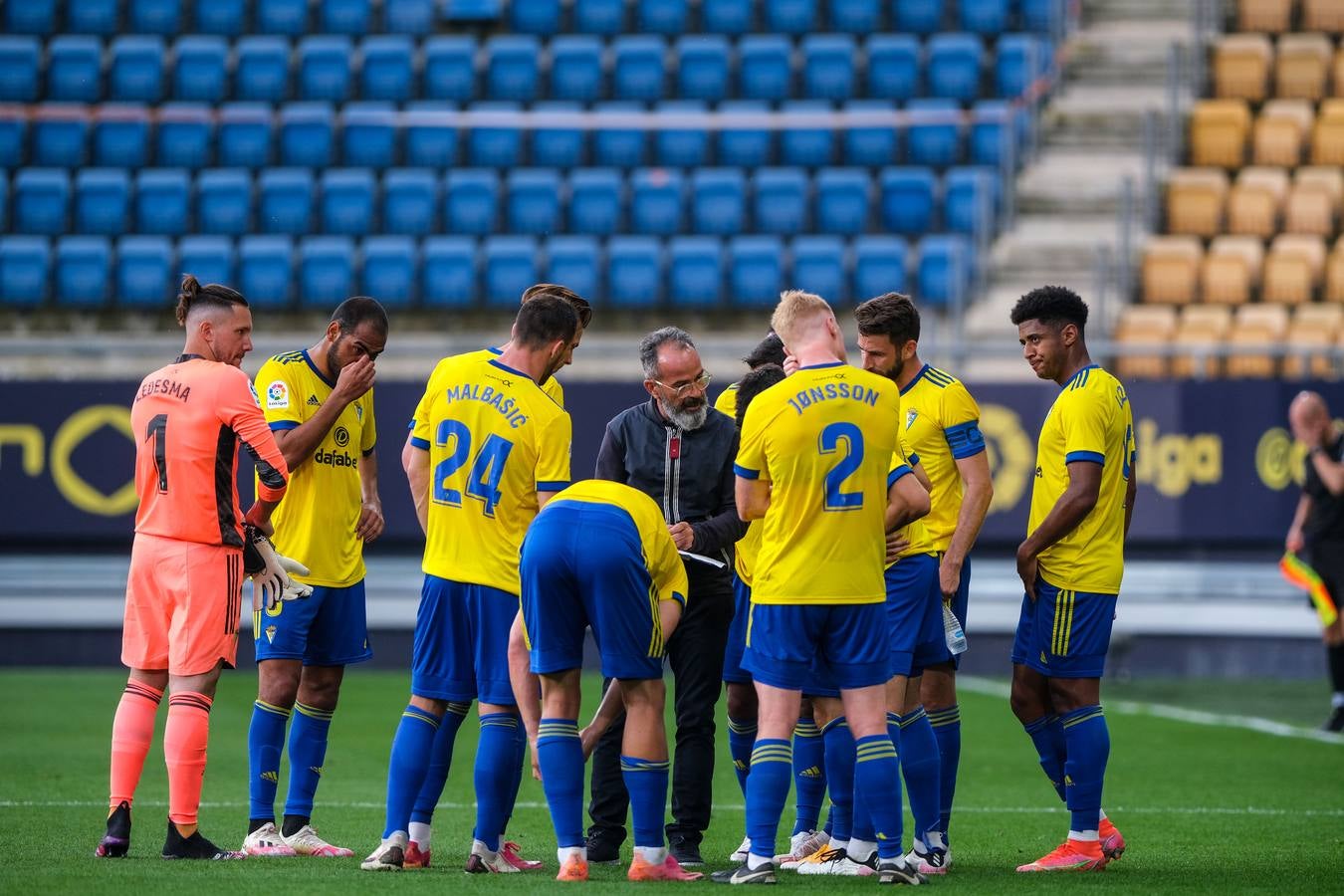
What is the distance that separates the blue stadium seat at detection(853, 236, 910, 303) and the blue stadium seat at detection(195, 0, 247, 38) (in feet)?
29.4

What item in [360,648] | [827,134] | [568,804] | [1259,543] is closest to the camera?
[568,804]

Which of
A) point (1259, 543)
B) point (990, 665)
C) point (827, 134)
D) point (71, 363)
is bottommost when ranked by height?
point (990, 665)

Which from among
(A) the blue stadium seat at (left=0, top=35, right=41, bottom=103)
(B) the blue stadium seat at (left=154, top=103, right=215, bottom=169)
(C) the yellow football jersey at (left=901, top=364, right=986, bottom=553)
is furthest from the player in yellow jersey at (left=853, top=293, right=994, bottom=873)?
(A) the blue stadium seat at (left=0, top=35, right=41, bottom=103)

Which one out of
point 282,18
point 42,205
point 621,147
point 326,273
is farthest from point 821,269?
point 42,205

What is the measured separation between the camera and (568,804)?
6.76 meters

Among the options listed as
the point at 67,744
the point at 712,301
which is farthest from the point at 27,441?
the point at 712,301

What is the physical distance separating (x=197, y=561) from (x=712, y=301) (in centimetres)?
1216

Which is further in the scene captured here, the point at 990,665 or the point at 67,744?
the point at 990,665

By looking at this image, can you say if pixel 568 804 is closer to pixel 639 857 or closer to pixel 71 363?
pixel 639 857

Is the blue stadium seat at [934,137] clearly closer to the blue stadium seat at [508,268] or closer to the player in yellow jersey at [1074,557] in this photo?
the blue stadium seat at [508,268]

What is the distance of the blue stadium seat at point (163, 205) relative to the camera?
811 inches

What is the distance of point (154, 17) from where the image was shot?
23.3 m

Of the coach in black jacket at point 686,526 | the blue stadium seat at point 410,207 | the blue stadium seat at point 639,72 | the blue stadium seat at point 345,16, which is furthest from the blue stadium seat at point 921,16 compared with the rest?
the coach in black jacket at point 686,526

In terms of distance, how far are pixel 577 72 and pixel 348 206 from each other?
3.33 meters
